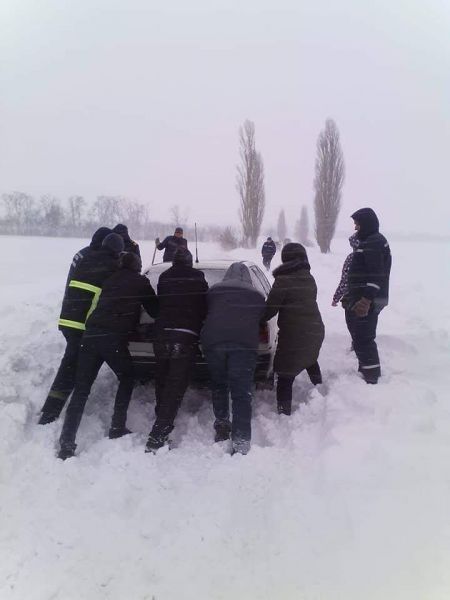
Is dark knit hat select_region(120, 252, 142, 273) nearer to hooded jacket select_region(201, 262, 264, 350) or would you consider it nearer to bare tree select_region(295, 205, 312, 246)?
hooded jacket select_region(201, 262, 264, 350)

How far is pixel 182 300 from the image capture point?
11.2ft

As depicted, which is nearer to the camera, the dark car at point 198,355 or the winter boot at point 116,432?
the winter boot at point 116,432

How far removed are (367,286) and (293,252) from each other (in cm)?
81

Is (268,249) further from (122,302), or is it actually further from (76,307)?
(76,307)

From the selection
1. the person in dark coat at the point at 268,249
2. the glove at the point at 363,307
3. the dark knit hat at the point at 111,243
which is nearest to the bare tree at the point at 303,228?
the person in dark coat at the point at 268,249

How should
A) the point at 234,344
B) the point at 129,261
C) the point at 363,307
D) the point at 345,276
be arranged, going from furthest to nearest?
the point at 345,276 → the point at 363,307 → the point at 129,261 → the point at 234,344

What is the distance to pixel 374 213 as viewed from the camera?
391 cm

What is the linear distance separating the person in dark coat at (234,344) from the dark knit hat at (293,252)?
50 centimetres

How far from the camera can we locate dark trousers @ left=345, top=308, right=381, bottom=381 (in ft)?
13.2

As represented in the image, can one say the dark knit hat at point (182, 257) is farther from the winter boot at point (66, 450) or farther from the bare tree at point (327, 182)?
the winter boot at point (66, 450)

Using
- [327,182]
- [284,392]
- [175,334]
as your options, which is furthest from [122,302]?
[327,182]

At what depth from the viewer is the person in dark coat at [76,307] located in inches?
143

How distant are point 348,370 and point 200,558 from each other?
8.87 feet

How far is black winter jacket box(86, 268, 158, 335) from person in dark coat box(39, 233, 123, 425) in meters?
0.18
